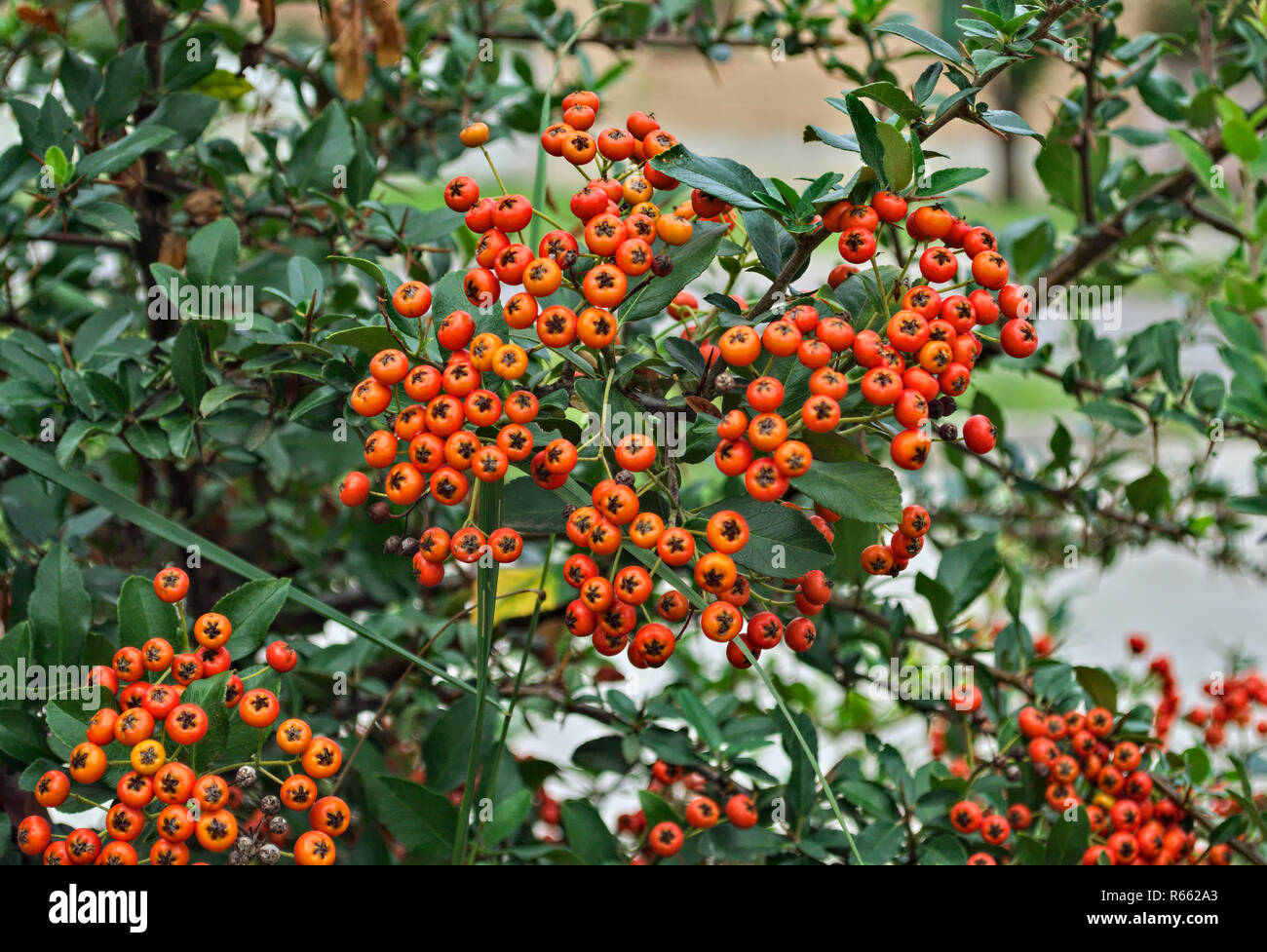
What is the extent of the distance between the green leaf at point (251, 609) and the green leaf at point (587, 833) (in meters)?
0.36

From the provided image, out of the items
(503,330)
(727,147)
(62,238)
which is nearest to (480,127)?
(503,330)

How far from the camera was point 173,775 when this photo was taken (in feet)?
2.50

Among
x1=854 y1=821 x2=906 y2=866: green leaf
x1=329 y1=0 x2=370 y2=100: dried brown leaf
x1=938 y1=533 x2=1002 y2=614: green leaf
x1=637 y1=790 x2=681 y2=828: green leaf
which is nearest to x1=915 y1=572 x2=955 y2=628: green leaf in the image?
x1=938 y1=533 x2=1002 y2=614: green leaf

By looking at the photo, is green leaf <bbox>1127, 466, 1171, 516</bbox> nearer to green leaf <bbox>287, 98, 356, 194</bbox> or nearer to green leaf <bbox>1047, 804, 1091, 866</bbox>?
green leaf <bbox>1047, 804, 1091, 866</bbox>

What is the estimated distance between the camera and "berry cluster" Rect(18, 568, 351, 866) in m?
0.77

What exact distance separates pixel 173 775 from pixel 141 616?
0.57 ft

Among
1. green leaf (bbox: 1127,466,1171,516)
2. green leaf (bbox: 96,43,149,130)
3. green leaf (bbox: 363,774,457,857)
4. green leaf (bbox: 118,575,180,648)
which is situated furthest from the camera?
green leaf (bbox: 1127,466,1171,516)

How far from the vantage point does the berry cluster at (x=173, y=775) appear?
2.51 feet

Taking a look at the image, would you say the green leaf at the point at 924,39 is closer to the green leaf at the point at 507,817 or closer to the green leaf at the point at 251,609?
the green leaf at the point at 251,609

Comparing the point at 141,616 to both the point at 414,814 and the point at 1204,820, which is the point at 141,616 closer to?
the point at 414,814

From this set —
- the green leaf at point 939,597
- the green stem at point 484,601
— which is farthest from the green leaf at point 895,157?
the green leaf at point 939,597

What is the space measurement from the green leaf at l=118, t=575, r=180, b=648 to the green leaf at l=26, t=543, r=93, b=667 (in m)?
0.11
